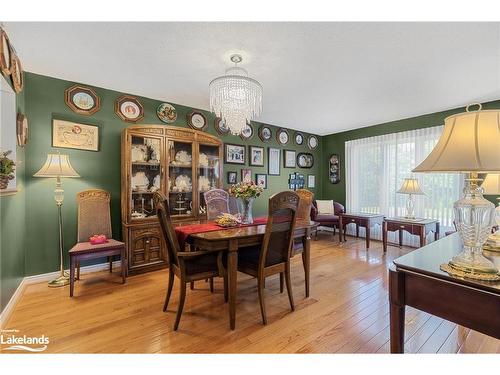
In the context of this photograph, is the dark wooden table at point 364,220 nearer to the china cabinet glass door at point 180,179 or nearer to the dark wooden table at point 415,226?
the dark wooden table at point 415,226

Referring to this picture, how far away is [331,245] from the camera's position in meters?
4.52

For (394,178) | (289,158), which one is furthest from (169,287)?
(394,178)

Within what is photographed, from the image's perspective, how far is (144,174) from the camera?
10.8ft

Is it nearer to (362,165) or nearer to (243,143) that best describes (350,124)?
(362,165)

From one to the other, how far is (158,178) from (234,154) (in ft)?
5.28

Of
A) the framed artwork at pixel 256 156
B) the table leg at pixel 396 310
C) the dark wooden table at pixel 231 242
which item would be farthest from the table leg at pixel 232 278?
the framed artwork at pixel 256 156

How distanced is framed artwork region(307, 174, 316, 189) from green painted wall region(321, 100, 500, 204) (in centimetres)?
31

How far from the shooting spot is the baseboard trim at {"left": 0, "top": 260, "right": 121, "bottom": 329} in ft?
6.66

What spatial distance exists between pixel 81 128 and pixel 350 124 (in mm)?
4711

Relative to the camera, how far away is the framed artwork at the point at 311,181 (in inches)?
228

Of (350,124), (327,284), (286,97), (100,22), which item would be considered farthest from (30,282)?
(350,124)

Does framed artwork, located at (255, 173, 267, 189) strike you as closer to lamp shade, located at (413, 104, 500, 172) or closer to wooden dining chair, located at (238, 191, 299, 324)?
wooden dining chair, located at (238, 191, 299, 324)

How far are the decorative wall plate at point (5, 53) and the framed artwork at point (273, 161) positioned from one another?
387 centimetres
